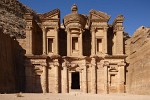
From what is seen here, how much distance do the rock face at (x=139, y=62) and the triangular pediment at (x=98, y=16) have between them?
12.6 feet

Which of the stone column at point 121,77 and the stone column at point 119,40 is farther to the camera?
the stone column at point 119,40

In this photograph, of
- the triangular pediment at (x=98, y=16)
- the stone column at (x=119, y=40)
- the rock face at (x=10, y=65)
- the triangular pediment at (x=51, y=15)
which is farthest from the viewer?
the triangular pediment at (x=51, y=15)

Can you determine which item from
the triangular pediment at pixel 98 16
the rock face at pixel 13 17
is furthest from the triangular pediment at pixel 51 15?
the rock face at pixel 13 17

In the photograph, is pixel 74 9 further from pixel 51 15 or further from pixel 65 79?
pixel 65 79

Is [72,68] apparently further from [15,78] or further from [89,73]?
[15,78]

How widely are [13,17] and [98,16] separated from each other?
71.5 ft

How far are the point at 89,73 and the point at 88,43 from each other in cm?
428

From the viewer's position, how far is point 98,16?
28406mm

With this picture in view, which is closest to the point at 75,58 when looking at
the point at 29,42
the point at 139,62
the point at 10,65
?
the point at 29,42

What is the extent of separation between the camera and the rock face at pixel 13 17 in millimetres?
39397

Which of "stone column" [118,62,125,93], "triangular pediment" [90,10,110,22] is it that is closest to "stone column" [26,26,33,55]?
"triangular pediment" [90,10,110,22]

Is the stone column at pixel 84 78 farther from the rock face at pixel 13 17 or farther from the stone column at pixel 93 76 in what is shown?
the rock face at pixel 13 17

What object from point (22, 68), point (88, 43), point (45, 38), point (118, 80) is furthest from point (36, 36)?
point (118, 80)

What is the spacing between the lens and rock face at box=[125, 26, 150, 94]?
2205 centimetres
